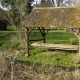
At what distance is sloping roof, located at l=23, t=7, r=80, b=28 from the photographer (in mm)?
15391

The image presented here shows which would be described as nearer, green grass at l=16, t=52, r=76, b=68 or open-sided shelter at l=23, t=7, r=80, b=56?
green grass at l=16, t=52, r=76, b=68

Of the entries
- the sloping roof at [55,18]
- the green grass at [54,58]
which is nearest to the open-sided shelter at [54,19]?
the sloping roof at [55,18]

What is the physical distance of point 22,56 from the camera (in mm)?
16531

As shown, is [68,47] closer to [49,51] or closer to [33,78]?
[49,51]

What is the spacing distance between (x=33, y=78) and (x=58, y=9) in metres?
11.4

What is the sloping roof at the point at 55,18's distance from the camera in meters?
15.4

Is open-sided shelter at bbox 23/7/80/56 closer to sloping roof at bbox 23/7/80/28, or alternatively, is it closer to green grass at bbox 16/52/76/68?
sloping roof at bbox 23/7/80/28

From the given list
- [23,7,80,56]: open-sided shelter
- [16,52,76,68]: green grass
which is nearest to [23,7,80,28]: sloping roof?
[23,7,80,56]: open-sided shelter

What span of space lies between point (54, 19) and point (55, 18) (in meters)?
0.11

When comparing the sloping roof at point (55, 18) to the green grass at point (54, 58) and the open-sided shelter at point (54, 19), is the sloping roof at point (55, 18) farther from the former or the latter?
the green grass at point (54, 58)

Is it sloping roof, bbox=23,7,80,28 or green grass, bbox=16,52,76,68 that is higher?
sloping roof, bbox=23,7,80,28

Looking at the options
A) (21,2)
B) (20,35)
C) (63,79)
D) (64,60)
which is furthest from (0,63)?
(21,2)

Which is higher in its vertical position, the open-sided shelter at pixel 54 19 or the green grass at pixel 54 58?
the open-sided shelter at pixel 54 19

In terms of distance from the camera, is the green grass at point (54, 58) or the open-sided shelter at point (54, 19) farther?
the open-sided shelter at point (54, 19)
